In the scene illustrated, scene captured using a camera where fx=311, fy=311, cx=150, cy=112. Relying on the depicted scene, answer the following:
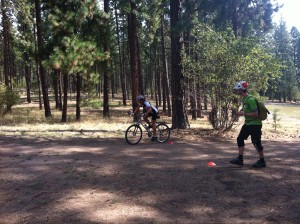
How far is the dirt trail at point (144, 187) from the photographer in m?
4.82

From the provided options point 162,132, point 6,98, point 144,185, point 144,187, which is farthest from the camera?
point 6,98

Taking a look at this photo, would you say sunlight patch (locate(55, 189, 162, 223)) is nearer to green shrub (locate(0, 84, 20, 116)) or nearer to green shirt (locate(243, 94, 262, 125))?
green shirt (locate(243, 94, 262, 125))

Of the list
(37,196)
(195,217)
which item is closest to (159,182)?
(195,217)

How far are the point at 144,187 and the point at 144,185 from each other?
12 centimetres

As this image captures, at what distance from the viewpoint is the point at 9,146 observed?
10.5 meters

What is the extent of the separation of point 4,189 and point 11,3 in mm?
19489

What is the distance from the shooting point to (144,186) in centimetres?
618

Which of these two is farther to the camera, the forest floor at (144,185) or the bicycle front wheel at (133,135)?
the bicycle front wheel at (133,135)

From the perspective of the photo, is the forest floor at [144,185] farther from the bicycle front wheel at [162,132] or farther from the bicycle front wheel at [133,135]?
the bicycle front wheel at [162,132]

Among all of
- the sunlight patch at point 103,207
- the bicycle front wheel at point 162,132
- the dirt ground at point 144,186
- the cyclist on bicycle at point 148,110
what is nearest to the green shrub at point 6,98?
the dirt ground at point 144,186

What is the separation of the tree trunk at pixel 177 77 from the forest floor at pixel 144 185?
4147 millimetres

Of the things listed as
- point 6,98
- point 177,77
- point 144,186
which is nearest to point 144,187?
point 144,186

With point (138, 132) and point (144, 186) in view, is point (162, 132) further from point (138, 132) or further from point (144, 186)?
point (144, 186)

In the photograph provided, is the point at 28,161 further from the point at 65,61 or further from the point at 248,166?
the point at 65,61
